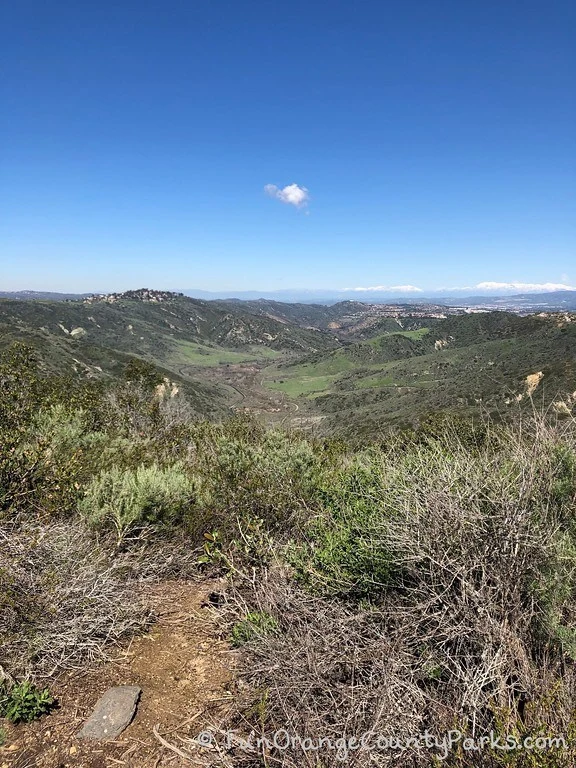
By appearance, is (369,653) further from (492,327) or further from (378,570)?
(492,327)

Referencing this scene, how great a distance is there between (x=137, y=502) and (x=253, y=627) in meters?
2.79

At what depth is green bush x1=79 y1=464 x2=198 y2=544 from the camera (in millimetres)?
5387

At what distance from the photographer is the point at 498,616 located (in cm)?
292

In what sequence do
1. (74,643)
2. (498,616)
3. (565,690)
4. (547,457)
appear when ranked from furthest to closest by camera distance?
(547,457) → (74,643) → (498,616) → (565,690)

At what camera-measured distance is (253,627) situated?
3430 mm

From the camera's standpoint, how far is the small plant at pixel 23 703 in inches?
128

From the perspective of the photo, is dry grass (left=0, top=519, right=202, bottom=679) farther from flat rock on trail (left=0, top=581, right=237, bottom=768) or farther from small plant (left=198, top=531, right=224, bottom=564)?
small plant (left=198, top=531, right=224, bottom=564)

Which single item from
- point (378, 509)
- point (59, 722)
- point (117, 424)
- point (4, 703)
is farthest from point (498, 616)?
point (117, 424)

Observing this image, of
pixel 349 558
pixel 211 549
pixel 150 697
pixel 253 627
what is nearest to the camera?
pixel 253 627

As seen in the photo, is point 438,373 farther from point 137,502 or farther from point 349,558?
point 349,558

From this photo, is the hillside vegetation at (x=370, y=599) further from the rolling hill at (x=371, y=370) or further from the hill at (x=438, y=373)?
the hill at (x=438, y=373)

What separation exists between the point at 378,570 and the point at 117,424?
40.0ft

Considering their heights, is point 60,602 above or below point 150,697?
above

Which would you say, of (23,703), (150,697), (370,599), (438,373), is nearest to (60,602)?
(23,703)
